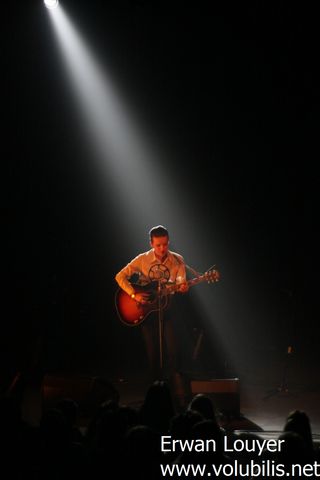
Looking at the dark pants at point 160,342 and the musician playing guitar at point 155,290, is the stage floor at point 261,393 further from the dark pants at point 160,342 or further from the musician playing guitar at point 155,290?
the musician playing guitar at point 155,290

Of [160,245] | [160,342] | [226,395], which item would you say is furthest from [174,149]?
[226,395]

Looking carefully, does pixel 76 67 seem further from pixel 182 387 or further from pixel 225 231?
pixel 182 387

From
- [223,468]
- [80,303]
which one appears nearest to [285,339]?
[80,303]

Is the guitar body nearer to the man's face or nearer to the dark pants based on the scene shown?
the dark pants

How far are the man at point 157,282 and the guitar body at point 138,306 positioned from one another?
0.03 m

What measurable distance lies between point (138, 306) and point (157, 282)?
33 cm

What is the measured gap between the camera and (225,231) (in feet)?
31.1

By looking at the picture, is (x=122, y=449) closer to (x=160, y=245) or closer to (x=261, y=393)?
(x=160, y=245)

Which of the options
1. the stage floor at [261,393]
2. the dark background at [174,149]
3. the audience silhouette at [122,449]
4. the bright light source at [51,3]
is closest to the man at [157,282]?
the stage floor at [261,393]

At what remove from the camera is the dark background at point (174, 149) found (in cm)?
873

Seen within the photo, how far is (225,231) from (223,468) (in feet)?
23.0

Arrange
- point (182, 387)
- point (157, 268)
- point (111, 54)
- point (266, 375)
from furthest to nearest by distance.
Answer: point (111, 54), point (266, 375), point (157, 268), point (182, 387)

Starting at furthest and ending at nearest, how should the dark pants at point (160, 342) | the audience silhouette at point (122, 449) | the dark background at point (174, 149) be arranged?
1. the dark background at point (174, 149)
2. the dark pants at point (160, 342)
3. the audience silhouette at point (122, 449)

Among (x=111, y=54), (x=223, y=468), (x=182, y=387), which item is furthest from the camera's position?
(x=111, y=54)
